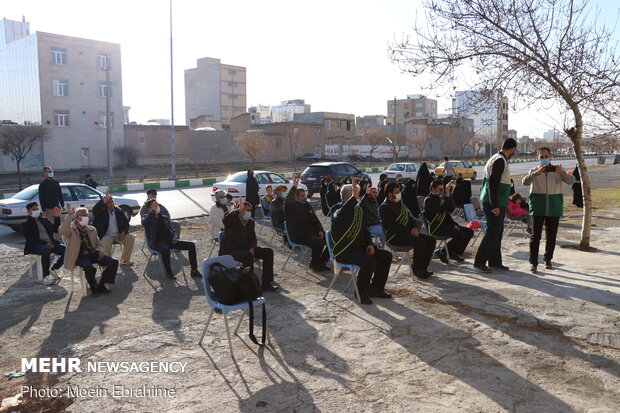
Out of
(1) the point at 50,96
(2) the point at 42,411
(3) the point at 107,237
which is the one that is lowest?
(2) the point at 42,411

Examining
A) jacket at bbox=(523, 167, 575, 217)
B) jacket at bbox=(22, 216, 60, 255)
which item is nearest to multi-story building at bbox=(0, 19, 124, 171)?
jacket at bbox=(22, 216, 60, 255)

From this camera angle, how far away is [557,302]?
21.4 feet

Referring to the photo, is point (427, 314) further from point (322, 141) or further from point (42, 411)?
point (322, 141)

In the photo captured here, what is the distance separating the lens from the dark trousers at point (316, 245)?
340 inches

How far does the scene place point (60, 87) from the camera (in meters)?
49.5

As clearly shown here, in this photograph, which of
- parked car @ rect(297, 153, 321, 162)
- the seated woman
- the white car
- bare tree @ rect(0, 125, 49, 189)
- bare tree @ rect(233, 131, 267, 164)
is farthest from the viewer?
parked car @ rect(297, 153, 321, 162)

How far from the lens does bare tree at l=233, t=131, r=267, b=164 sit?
56.0 metres

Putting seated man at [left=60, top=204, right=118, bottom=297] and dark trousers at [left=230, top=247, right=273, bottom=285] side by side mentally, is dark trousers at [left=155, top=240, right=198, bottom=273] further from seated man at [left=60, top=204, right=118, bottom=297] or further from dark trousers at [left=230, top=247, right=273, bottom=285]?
dark trousers at [left=230, top=247, right=273, bottom=285]

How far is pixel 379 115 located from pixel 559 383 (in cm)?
10711

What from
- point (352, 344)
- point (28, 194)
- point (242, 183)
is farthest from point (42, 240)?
point (242, 183)

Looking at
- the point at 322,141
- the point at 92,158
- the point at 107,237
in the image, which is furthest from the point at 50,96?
the point at 107,237

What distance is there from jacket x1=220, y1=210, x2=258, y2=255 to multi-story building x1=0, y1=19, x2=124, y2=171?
143 feet

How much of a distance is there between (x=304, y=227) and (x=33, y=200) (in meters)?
8.24

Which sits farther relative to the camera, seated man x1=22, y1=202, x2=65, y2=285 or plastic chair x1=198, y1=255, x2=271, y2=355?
seated man x1=22, y1=202, x2=65, y2=285
